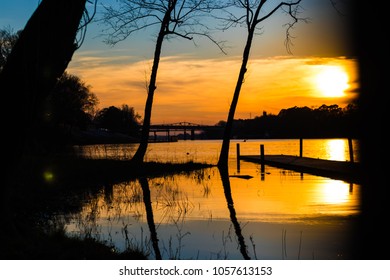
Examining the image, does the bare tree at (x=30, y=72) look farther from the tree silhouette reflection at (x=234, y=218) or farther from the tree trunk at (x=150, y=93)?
the tree trunk at (x=150, y=93)

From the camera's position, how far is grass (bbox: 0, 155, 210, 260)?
609 centimetres

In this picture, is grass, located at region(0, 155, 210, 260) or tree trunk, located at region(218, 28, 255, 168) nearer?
grass, located at region(0, 155, 210, 260)

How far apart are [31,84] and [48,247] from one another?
2197 mm

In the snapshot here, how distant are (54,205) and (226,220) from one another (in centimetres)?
457

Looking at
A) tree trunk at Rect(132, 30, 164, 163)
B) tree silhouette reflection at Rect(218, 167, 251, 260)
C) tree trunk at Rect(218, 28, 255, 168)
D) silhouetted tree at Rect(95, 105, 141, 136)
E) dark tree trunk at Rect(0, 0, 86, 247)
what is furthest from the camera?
silhouetted tree at Rect(95, 105, 141, 136)

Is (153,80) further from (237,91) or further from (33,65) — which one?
(33,65)

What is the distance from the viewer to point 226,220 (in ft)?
32.8

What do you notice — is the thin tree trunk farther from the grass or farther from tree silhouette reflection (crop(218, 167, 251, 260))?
tree silhouette reflection (crop(218, 167, 251, 260))

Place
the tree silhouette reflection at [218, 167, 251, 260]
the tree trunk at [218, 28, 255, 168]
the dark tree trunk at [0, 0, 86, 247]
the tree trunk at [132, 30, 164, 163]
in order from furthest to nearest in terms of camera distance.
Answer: the tree trunk at [218, 28, 255, 168]
the tree trunk at [132, 30, 164, 163]
the tree silhouette reflection at [218, 167, 251, 260]
the dark tree trunk at [0, 0, 86, 247]

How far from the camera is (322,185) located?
16125 mm

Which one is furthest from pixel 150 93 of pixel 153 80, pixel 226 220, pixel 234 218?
pixel 226 220

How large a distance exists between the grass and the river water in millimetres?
559

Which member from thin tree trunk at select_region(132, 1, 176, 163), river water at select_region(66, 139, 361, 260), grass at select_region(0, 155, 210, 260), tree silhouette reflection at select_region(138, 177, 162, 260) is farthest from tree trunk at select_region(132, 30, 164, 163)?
river water at select_region(66, 139, 361, 260)
